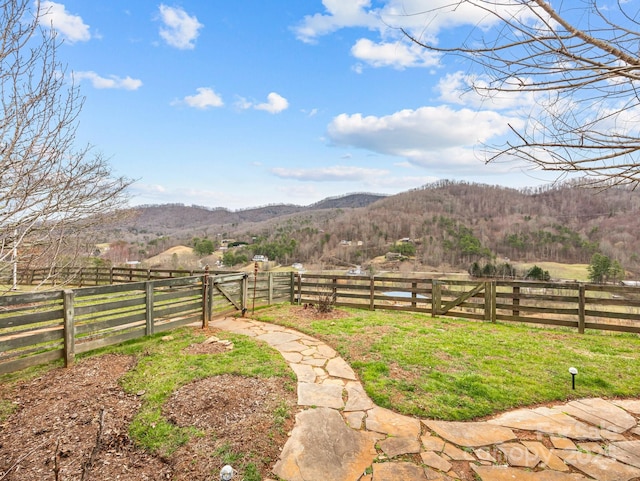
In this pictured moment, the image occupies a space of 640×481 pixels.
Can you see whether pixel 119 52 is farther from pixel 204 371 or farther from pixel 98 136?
pixel 204 371

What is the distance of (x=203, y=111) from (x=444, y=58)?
10675mm

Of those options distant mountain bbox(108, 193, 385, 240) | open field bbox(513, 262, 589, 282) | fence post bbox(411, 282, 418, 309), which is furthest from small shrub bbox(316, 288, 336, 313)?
distant mountain bbox(108, 193, 385, 240)

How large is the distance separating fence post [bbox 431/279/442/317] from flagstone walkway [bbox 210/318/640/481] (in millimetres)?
3781

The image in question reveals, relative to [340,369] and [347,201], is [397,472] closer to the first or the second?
[340,369]

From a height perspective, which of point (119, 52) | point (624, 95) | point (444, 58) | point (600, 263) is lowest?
point (600, 263)

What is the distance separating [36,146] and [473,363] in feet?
16.4

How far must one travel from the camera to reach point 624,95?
1562 mm

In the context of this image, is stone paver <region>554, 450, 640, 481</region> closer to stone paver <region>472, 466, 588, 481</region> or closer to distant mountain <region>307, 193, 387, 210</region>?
stone paver <region>472, 466, 588, 481</region>

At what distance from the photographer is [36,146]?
2.10 metres

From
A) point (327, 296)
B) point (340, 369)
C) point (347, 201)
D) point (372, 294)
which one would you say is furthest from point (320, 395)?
point (347, 201)

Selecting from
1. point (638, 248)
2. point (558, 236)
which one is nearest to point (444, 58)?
point (638, 248)

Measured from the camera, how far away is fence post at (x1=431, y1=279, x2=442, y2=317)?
677cm

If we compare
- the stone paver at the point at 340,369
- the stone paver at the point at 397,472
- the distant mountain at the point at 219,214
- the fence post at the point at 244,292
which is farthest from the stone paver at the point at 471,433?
the distant mountain at the point at 219,214

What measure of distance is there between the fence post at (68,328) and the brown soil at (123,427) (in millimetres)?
346
